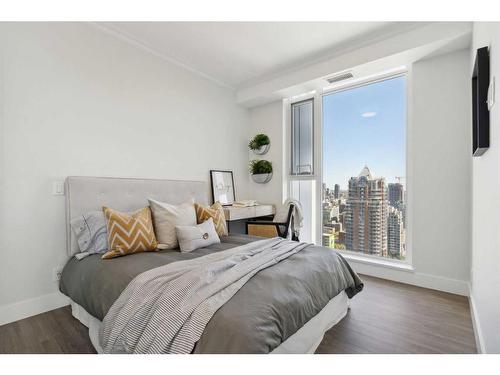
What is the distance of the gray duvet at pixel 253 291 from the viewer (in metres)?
1.10

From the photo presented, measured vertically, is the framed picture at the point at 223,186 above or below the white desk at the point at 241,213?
above

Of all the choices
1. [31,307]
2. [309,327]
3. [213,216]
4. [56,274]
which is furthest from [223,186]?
[309,327]

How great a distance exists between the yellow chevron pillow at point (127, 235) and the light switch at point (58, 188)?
52 centimetres

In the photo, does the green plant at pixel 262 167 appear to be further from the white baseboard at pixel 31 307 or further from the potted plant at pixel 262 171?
the white baseboard at pixel 31 307

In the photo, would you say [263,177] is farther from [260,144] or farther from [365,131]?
[365,131]

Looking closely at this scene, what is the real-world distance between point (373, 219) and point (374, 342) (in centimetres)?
188

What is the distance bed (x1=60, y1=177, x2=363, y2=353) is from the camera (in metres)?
1.13

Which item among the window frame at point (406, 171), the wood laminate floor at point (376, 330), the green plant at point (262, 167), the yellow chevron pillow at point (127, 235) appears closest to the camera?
the wood laminate floor at point (376, 330)

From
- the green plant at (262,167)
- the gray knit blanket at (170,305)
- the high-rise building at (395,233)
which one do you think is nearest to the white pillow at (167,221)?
the gray knit blanket at (170,305)

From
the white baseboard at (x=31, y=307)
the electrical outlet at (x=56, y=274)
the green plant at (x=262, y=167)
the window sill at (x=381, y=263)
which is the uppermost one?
the green plant at (x=262, y=167)

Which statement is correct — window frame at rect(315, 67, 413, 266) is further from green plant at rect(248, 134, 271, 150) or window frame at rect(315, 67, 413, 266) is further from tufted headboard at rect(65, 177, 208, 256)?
tufted headboard at rect(65, 177, 208, 256)

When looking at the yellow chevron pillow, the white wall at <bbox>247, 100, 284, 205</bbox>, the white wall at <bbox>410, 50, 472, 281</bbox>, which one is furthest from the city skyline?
the yellow chevron pillow

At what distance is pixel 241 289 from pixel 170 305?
37cm

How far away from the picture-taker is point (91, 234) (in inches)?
85.8
